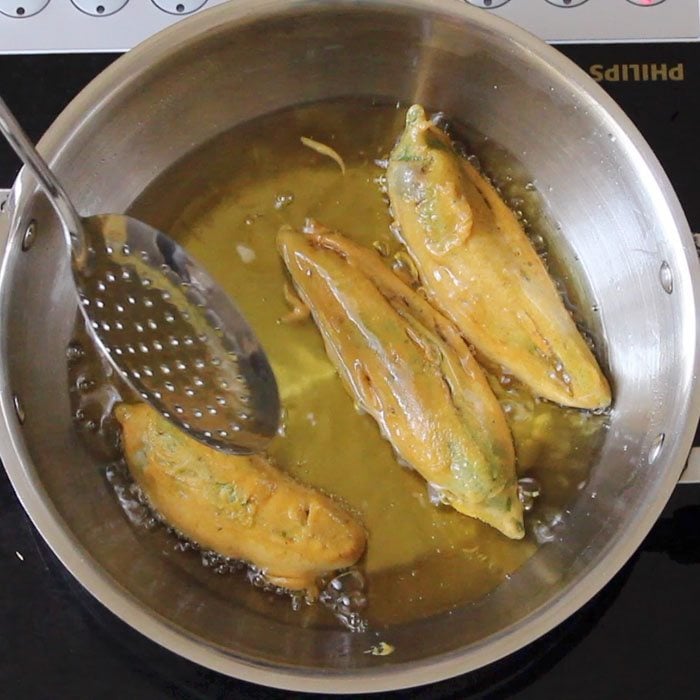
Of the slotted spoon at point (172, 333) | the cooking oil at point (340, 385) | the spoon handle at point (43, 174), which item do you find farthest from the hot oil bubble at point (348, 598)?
the spoon handle at point (43, 174)

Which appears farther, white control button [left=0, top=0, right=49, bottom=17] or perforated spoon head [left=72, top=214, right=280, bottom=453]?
white control button [left=0, top=0, right=49, bottom=17]

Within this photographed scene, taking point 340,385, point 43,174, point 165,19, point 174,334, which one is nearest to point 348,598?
point 340,385

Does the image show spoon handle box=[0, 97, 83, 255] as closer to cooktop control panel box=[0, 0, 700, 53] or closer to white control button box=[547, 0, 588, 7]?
cooktop control panel box=[0, 0, 700, 53]

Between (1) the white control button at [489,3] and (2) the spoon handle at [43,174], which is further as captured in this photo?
(1) the white control button at [489,3]

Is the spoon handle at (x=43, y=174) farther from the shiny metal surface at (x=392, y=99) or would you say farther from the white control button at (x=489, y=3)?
the white control button at (x=489, y=3)

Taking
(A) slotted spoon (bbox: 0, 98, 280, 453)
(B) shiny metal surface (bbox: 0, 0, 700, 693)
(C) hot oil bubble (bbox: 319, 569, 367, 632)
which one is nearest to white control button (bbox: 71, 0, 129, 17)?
(B) shiny metal surface (bbox: 0, 0, 700, 693)

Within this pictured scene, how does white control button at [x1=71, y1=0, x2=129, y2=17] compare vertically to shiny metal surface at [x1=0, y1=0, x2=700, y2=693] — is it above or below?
above

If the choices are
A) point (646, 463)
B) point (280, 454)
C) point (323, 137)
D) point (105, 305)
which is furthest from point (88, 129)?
point (646, 463)

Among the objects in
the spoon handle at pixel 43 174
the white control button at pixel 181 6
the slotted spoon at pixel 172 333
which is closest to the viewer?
the spoon handle at pixel 43 174
